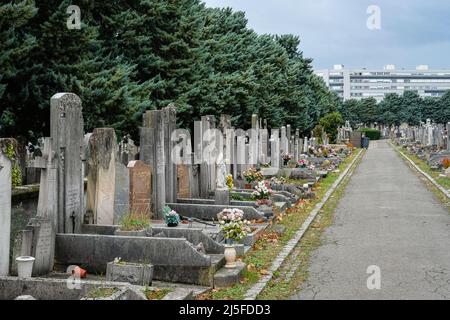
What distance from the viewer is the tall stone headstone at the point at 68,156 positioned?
10617 mm

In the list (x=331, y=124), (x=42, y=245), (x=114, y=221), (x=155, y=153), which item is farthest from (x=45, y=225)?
(x=331, y=124)

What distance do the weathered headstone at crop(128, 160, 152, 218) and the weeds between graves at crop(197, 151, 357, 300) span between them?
296cm

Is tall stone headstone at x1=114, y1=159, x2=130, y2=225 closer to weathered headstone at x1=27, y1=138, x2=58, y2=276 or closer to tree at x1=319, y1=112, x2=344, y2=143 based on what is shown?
weathered headstone at x1=27, y1=138, x2=58, y2=276

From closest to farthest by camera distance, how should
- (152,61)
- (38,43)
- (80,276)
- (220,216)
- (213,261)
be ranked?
(80,276) < (213,261) < (220,216) < (38,43) < (152,61)

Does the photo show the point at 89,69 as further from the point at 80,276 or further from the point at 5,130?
the point at 80,276

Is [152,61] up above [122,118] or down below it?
above

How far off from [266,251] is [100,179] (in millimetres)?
3844

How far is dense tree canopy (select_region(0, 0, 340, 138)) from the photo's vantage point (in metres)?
17.4

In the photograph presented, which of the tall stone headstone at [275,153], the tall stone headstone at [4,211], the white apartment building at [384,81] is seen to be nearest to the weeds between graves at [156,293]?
the tall stone headstone at [4,211]

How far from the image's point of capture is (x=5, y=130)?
18.0 m

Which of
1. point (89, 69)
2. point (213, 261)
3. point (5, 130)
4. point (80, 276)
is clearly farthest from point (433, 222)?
point (5, 130)

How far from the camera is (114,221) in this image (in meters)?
12.4

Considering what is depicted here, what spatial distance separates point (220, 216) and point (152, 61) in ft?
47.6

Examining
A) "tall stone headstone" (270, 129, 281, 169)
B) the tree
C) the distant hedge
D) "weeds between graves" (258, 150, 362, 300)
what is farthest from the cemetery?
the distant hedge
